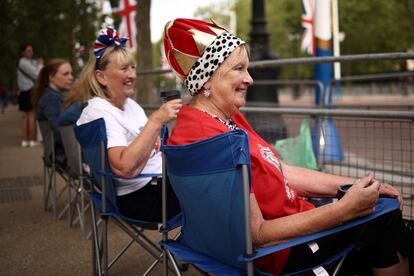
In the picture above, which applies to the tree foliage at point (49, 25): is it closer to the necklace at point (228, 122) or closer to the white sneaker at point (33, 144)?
the white sneaker at point (33, 144)

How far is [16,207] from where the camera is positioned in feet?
20.5

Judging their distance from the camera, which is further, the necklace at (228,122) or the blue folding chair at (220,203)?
the necklace at (228,122)

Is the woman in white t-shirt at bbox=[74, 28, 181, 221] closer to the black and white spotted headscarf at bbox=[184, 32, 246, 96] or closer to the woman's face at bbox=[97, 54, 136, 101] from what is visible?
the woman's face at bbox=[97, 54, 136, 101]

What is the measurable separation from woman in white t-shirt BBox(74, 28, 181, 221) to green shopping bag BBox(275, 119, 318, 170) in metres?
1.84

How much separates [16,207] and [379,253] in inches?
193

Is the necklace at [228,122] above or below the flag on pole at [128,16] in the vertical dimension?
below

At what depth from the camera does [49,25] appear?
17469mm

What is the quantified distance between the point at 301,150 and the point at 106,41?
91.6 inches

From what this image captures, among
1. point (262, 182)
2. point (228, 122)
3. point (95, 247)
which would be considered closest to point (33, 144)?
point (95, 247)

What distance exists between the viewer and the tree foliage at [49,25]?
39.6 ft

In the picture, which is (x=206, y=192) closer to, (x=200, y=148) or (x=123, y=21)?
(x=200, y=148)

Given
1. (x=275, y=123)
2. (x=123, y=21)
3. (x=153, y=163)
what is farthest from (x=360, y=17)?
(x=153, y=163)

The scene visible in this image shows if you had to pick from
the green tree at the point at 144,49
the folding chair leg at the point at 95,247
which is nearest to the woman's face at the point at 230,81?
the folding chair leg at the point at 95,247

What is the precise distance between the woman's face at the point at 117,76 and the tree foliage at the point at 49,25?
281 inches
